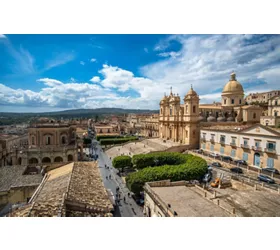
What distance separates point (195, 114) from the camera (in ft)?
62.6

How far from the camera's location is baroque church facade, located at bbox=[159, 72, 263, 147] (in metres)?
18.9

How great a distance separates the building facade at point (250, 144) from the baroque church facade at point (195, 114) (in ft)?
11.5

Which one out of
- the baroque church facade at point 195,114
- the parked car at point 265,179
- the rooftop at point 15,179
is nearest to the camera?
the rooftop at point 15,179

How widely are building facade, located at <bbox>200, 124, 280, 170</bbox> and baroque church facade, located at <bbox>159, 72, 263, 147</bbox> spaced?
352 cm

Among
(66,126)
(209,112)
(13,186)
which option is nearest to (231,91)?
(209,112)

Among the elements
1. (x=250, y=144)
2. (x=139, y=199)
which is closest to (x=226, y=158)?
(x=250, y=144)

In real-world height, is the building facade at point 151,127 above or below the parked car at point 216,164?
above

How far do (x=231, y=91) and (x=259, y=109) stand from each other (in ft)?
15.2

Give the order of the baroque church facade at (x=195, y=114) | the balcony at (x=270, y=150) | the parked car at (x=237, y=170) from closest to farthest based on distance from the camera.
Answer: the balcony at (x=270, y=150) < the parked car at (x=237, y=170) < the baroque church facade at (x=195, y=114)

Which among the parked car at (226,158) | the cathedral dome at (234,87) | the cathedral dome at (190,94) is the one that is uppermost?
the cathedral dome at (234,87)

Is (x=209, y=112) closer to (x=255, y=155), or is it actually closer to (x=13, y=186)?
(x=255, y=155)

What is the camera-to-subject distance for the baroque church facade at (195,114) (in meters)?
18.9

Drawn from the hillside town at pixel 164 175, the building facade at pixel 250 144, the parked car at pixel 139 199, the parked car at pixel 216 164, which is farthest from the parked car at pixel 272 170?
the parked car at pixel 139 199

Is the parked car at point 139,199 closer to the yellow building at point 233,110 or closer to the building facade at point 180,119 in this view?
the building facade at point 180,119
